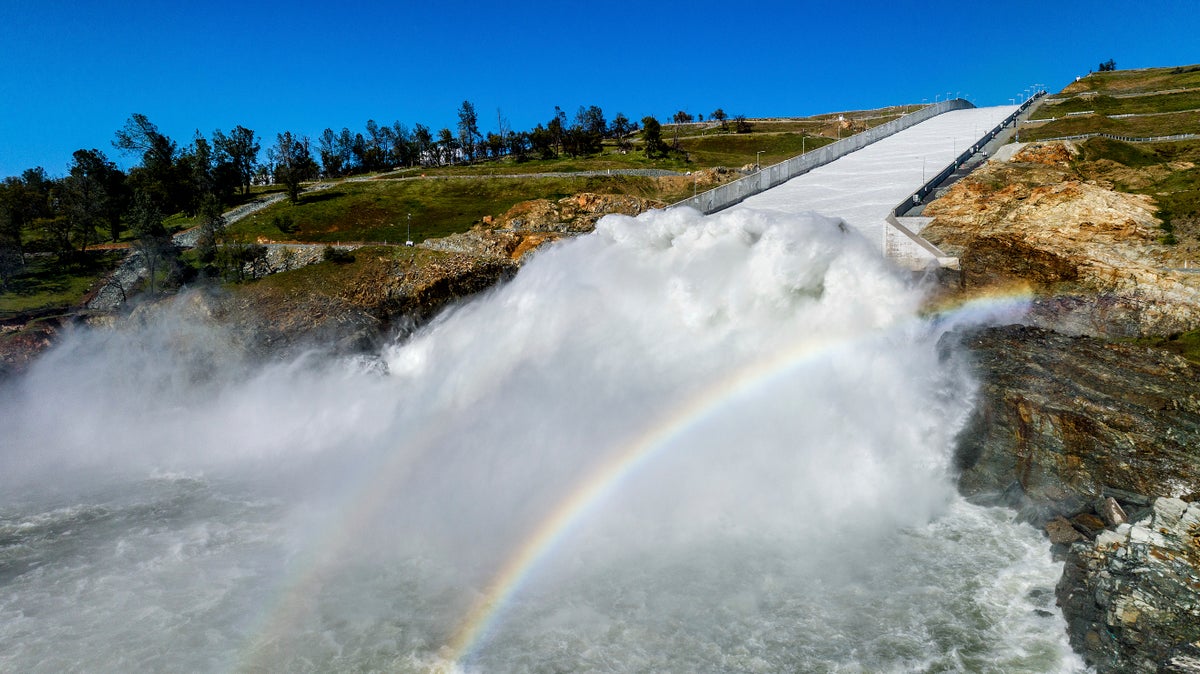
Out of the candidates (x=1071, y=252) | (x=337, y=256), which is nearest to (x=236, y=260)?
(x=337, y=256)

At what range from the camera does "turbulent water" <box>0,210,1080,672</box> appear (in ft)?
38.3

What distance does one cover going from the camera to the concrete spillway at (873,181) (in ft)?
96.4

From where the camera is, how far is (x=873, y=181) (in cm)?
3606

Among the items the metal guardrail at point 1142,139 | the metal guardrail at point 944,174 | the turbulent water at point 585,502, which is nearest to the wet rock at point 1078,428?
the turbulent water at point 585,502

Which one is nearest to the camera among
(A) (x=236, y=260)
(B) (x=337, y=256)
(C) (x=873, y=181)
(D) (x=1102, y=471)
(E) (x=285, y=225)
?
(D) (x=1102, y=471)

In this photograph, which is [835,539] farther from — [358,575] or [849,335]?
[358,575]

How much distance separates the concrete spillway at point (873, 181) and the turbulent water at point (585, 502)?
8928 millimetres

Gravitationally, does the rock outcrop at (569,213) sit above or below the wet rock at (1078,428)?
above

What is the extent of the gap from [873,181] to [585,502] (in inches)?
1118

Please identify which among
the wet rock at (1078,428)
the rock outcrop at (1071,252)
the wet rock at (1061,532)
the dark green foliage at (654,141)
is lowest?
the wet rock at (1061,532)

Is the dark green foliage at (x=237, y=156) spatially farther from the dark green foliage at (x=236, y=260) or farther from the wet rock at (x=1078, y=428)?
the wet rock at (x=1078, y=428)

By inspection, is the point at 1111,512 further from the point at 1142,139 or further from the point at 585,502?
the point at 1142,139

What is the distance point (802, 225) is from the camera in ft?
69.2

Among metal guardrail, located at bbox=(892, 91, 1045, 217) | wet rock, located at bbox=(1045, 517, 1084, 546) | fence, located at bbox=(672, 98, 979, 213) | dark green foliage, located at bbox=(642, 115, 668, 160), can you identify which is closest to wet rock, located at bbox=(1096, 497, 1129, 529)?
wet rock, located at bbox=(1045, 517, 1084, 546)
